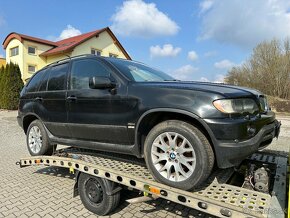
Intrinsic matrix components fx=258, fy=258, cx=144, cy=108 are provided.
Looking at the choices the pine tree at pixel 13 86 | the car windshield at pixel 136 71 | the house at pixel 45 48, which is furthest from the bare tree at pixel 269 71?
the car windshield at pixel 136 71

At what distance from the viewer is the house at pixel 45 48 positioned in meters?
26.8

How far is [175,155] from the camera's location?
114 inches

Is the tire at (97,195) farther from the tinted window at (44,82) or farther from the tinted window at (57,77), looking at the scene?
the tinted window at (44,82)

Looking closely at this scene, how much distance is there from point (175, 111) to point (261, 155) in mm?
2066

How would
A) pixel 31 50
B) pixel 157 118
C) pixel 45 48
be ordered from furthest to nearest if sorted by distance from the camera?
1. pixel 45 48
2. pixel 31 50
3. pixel 157 118

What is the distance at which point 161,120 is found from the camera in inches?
127

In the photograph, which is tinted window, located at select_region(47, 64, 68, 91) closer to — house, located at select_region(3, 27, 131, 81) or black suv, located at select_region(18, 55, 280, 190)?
black suv, located at select_region(18, 55, 280, 190)

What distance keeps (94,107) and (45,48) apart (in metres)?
28.2

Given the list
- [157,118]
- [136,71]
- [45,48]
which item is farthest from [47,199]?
[45,48]

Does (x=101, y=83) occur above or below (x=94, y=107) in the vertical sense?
above

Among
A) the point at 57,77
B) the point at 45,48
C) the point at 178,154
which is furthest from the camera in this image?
the point at 45,48

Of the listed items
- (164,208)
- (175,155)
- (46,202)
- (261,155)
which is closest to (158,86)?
(175,155)

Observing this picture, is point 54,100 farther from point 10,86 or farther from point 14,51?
point 14,51

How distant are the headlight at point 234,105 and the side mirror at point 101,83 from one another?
144cm
